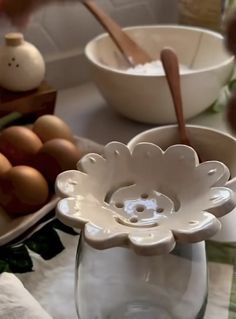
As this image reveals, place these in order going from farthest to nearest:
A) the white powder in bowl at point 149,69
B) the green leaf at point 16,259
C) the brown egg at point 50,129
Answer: the white powder in bowl at point 149,69
the brown egg at point 50,129
the green leaf at point 16,259

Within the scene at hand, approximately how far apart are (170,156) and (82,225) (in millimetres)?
99

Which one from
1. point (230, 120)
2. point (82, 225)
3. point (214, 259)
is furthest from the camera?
point (214, 259)

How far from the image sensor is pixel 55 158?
562 mm

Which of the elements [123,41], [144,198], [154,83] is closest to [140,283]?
[144,198]

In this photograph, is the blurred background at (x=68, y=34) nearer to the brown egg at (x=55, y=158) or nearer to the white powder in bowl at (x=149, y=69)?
the white powder in bowl at (x=149, y=69)

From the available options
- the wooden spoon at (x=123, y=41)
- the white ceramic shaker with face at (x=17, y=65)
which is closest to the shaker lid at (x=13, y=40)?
the white ceramic shaker with face at (x=17, y=65)

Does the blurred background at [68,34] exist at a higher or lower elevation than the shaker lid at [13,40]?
lower

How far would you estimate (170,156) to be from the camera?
1.43ft

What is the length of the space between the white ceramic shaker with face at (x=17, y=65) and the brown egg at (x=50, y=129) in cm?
6

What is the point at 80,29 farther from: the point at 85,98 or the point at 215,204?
the point at 215,204

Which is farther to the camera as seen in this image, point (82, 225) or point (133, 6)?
point (133, 6)

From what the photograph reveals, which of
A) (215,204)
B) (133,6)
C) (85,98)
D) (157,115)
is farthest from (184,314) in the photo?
(133,6)

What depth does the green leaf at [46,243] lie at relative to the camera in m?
0.51

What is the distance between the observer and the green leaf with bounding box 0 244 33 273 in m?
0.49
